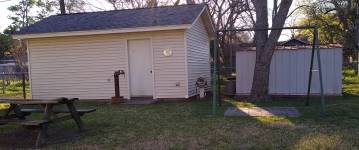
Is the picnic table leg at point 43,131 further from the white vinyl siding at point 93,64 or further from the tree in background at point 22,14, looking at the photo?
the tree in background at point 22,14

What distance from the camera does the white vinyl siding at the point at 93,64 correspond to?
12.3 metres

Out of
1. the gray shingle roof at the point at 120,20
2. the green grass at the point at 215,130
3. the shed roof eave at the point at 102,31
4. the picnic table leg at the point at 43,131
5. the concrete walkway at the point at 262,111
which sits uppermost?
the gray shingle roof at the point at 120,20

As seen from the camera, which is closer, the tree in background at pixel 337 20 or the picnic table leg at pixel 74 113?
the picnic table leg at pixel 74 113

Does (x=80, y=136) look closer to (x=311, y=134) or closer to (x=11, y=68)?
(x=311, y=134)

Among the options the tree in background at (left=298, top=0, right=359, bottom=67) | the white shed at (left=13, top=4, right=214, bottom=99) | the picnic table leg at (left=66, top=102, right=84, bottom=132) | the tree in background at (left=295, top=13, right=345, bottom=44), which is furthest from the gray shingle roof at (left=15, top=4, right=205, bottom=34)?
the tree in background at (left=295, top=13, right=345, bottom=44)

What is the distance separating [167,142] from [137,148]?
0.55 m

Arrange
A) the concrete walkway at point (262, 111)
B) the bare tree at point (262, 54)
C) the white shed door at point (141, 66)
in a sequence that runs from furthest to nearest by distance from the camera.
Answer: the white shed door at point (141, 66) < the bare tree at point (262, 54) < the concrete walkway at point (262, 111)

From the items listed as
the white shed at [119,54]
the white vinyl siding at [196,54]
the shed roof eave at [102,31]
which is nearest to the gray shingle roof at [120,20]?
the white shed at [119,54]

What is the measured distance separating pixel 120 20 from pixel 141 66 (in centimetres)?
177

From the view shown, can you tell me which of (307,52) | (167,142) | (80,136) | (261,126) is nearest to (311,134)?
(261,126)

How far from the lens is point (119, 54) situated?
1274 centimetres

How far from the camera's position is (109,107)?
36.9ft

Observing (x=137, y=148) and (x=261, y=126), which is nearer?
(x=137, y=148)

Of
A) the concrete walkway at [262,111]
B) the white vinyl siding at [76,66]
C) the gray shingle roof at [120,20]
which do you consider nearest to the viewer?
the concrete walkway at [262,111]
